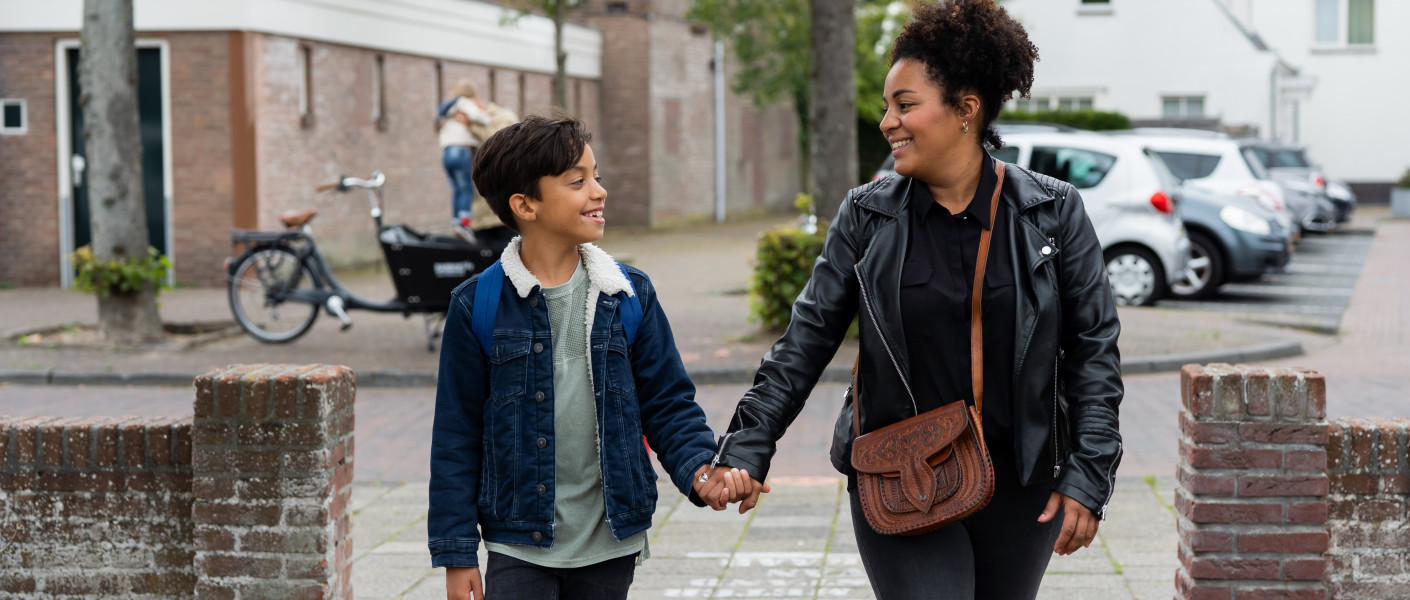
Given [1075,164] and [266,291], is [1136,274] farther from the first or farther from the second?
[266,291]

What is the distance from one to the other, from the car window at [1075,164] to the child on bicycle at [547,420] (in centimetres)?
1221

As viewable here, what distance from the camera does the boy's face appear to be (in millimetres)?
3148

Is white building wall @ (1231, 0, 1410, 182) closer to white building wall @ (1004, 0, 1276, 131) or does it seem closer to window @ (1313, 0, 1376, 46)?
window @ (1313, 0, 1376, 46)

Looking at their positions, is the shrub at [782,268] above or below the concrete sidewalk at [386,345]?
above

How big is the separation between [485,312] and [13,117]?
16597 mm

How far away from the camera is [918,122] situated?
3064 mm

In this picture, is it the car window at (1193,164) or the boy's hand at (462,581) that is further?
the car window at (1193,164)

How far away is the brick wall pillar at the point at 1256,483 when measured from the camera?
434 cm

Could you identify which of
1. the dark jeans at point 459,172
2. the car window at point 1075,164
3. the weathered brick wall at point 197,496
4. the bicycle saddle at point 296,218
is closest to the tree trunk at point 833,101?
the car window at point 1075,164

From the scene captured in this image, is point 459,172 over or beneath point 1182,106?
beneath

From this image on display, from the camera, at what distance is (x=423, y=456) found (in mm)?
8164

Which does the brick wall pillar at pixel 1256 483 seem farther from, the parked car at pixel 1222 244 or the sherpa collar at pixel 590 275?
the parked car at pixel 1222 244

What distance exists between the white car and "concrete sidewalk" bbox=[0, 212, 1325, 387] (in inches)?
23.0

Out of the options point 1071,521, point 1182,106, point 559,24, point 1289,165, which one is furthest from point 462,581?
point 1182,106
